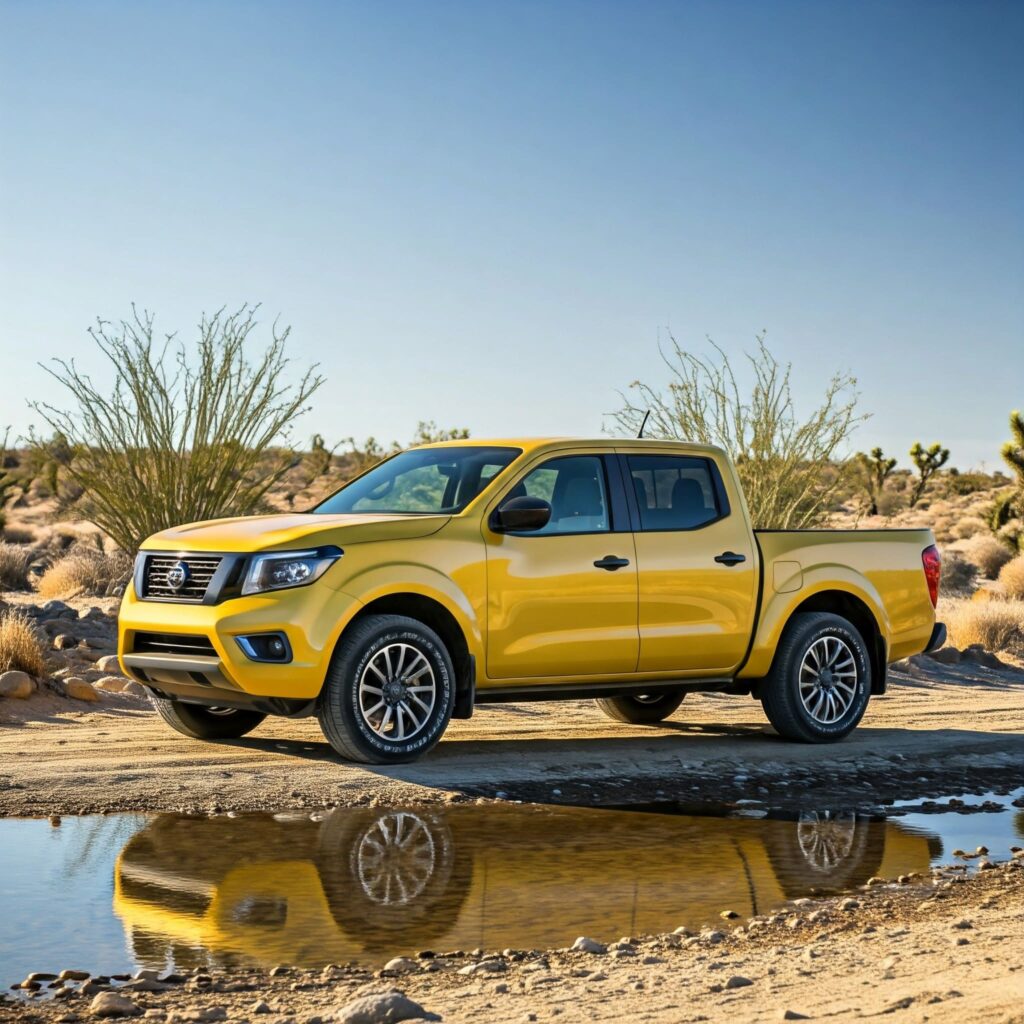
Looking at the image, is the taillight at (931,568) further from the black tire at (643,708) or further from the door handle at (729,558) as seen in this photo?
the black tire at (643,708)

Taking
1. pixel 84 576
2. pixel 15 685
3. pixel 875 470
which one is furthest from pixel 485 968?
pixel 875 470

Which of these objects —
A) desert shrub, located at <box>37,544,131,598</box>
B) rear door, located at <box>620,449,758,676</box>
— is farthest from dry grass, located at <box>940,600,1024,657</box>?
desert shrub, located at <box>37,544,131,598</box>

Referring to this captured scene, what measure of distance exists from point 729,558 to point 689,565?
367 millimetres

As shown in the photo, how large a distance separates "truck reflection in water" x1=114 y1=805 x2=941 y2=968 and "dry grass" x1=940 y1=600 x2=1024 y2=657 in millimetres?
12803

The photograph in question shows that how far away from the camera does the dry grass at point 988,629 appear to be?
854 inches

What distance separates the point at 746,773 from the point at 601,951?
458 cm

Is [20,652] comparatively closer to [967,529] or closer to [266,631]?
[266,631]

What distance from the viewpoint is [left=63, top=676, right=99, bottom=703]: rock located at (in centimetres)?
1362

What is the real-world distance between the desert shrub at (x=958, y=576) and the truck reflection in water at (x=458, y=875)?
2503cm

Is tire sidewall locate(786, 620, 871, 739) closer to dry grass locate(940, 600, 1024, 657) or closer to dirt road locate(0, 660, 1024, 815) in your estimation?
dirt road locate(0, 660, 1024, 815)

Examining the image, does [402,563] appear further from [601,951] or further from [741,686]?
[601,951]

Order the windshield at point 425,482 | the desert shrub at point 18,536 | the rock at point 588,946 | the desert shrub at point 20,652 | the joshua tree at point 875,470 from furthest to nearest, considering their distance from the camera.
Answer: the joshua tree at point 875,470, the desert shrub at point 18,536, the desert shrub at point 20,652, the windshield at point 425,482, the rock at point 588,946

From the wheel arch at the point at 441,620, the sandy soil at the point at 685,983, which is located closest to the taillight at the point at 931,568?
the wheel arch at the point at 441,620

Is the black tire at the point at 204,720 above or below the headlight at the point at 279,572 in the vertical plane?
below
